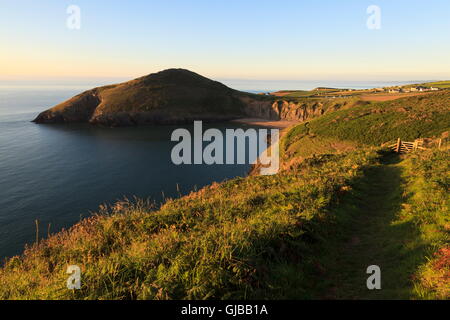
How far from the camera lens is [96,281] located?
5516 millimetres

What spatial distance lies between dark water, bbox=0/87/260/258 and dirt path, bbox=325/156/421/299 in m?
23.4

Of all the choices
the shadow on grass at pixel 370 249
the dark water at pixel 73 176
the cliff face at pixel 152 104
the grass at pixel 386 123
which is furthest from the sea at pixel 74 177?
the cliff face at pixel 152 104

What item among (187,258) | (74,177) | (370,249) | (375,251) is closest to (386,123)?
(370,249)

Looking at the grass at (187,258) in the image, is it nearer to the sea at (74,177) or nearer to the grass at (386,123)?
the sea at (74,177)

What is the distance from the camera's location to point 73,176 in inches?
1610

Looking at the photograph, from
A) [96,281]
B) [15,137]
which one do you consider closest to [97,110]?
[15,137]

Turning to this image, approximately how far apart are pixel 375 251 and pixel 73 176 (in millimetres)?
45387

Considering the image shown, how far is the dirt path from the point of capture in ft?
20.6

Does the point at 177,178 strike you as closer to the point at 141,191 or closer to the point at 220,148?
the point at 141,191

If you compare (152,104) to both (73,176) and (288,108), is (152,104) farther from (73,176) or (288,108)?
(73,176)

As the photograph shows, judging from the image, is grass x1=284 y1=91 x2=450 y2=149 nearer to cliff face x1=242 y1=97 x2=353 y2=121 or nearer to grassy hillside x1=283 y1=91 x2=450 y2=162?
grassy hillside x1=283 y1=91 x2=450 y2=162

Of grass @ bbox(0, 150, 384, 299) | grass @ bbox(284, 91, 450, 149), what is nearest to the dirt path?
grass @ bbox(0, 150, 384, 299)

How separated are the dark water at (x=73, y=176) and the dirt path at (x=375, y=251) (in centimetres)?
2340

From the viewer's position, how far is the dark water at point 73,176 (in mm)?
26884
